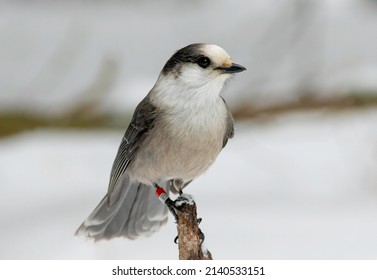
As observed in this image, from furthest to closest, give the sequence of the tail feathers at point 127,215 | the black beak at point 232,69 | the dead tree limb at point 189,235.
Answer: the tail feathers at point 127,215
the dead tree limb at point 189,235
the black beak at point 232,69

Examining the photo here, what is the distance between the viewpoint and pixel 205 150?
1547mm

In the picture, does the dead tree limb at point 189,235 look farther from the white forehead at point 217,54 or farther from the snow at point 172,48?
the snow at point 172,48

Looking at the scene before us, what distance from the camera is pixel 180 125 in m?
1.54

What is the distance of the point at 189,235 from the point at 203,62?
1.14ft

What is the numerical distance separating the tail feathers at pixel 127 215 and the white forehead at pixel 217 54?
45cm

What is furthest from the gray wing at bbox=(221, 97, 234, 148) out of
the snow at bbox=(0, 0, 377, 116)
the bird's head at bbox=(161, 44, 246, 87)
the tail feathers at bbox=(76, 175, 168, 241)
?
the snow at bbox=(0, 0, 377, 116)

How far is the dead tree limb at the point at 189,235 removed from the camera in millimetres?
1520

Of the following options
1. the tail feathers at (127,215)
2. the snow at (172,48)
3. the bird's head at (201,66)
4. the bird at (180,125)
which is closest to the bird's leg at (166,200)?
the bird at (180,125)

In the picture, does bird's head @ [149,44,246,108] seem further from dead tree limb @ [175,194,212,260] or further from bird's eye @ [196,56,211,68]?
dead tree limb @ [175,194,212,260]

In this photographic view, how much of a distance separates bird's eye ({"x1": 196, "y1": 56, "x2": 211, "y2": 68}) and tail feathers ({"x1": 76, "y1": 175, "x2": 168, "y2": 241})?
416mm

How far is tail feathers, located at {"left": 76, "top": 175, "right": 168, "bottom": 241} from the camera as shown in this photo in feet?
5.80
